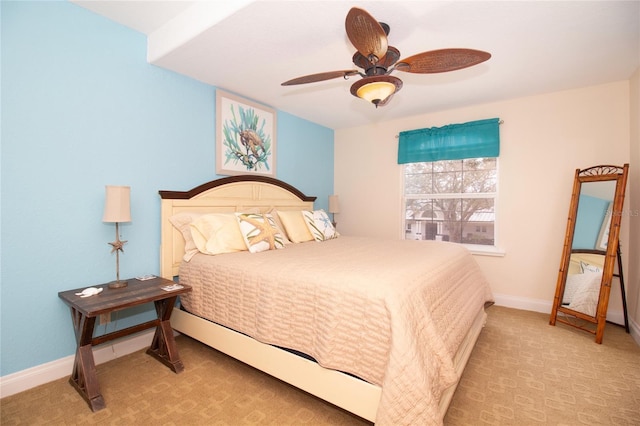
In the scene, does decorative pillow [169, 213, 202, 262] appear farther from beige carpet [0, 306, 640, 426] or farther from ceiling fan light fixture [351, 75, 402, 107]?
ceiling fan light fixture [351, 75, 402, 107]

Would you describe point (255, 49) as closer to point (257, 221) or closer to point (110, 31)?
point (110, 31)

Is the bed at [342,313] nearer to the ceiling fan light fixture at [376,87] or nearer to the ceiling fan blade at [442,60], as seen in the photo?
the ceiling fan light fixture at [376,87]

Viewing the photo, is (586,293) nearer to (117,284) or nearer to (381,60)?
(381,60)

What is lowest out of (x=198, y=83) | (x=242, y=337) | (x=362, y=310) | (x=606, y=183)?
(x=242, y=337)

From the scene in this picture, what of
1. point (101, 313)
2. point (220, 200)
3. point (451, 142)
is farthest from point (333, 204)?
point (101, 313)

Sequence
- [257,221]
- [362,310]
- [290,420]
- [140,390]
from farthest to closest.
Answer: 1. [257,221]
2. [140,390]
3. [290,420]
4. [362,310]

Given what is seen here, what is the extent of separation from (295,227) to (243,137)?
1.13 metres

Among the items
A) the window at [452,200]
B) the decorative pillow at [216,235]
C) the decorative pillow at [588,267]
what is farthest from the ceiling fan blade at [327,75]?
the decorative pillow at [588,267]

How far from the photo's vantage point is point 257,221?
2650 millimetres

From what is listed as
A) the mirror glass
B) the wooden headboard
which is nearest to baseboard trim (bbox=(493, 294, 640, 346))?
the mirror glass

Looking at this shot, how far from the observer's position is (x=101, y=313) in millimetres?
1687

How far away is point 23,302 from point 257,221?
1593 mm

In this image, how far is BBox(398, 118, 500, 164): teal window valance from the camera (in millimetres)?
3486

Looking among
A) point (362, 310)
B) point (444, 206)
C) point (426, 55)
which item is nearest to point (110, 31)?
point (426, 55)
